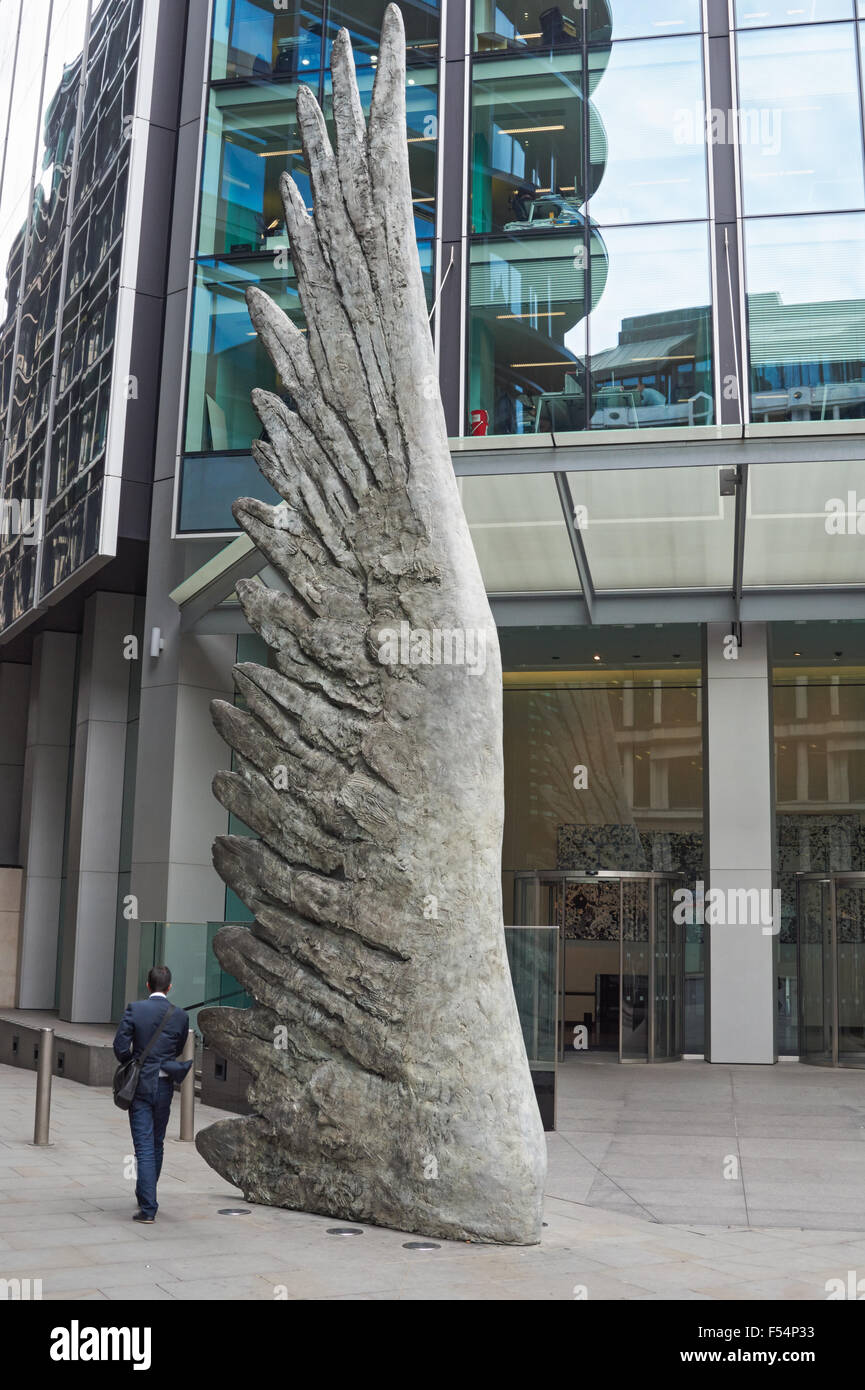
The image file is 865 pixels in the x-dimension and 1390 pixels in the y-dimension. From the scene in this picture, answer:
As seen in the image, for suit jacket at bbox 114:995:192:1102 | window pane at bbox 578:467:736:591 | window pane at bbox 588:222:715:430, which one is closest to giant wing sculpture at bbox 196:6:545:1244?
suit jacket at bbox 114:995:192:1102

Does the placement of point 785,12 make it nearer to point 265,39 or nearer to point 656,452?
point 265,39

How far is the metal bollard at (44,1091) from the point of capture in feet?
32.6

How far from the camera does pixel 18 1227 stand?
21.8 feet

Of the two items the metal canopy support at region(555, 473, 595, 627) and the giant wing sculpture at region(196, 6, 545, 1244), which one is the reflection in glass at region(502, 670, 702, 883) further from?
the giant wing sculpture at region(196, 6, 545, 1244)

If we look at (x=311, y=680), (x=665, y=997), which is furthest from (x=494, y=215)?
(x=311, y=680)

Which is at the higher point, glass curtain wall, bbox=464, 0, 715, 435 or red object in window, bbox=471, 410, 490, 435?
glass curtain wall, bbox=464, 0, 715, 435

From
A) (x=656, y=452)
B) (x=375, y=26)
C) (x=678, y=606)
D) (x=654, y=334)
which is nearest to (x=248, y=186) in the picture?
(x=375, y=26)

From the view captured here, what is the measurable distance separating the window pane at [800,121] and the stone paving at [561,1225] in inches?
445

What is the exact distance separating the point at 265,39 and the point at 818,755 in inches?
518

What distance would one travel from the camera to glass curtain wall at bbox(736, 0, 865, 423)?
51.6 ft

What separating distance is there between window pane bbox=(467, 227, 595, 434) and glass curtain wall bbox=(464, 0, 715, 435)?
19 mm

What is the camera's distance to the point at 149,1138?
6996 mm
